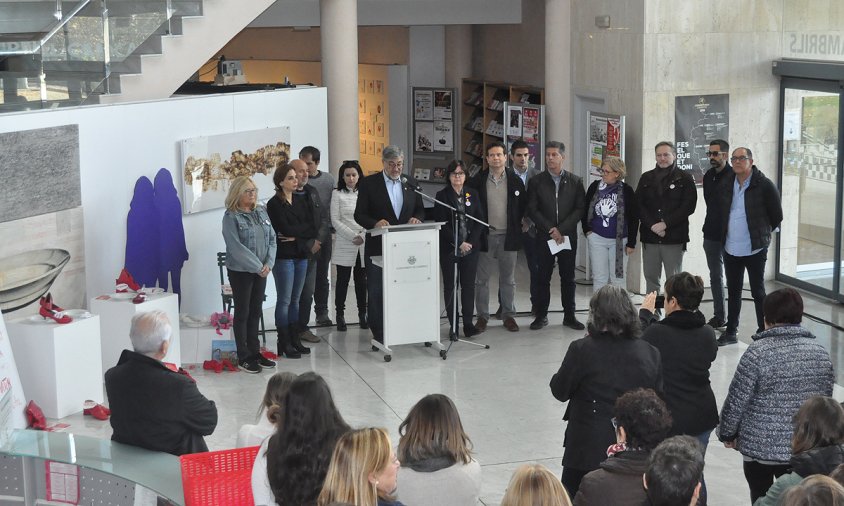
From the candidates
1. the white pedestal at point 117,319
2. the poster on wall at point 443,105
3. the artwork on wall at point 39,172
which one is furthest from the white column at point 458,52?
the white pedestal at point 117,319

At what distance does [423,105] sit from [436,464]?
1306 centimetres

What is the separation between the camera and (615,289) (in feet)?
16.3

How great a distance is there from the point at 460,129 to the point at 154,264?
811cm

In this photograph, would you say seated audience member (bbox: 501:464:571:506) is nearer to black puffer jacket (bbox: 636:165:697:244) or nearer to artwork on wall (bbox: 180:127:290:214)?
black puffer jacket (bbox: 636:165:697:244)

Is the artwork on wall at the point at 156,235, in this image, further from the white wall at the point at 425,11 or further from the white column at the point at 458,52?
the white column at the point at 458,52

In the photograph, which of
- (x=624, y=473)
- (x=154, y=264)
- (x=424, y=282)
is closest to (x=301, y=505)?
(x=624, y=473)

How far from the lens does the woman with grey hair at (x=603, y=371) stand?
191 inches

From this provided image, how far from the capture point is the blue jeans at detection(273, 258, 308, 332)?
28.7 feet

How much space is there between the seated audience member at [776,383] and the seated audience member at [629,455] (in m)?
1.04

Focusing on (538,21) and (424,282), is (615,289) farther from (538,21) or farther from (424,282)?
(538,21)

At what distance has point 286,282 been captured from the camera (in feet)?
28.8

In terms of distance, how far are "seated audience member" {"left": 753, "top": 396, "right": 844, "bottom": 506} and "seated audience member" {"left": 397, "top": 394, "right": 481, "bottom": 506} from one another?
1.02m

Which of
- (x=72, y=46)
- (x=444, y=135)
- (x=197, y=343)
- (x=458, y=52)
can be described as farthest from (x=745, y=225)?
(x=458, y=52)

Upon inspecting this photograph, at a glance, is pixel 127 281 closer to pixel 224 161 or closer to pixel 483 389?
pixel 224 161
